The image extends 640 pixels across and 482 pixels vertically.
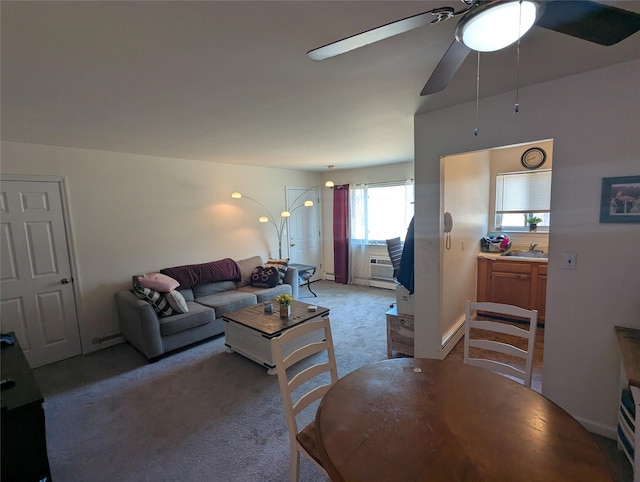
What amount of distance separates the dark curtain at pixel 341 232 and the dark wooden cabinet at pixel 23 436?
5066 millimetres

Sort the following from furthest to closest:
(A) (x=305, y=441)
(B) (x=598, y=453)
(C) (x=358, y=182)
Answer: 1. (C) (x=358, y=182)
2. (A) (x=305, y=441)
3. (B) (x=598, y=453)

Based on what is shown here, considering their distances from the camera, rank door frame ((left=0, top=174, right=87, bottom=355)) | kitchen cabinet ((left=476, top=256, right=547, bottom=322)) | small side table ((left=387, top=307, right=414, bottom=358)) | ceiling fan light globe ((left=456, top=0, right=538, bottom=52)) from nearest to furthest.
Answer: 1. ceiling fan light globe ((left=456, top=0, right=538, bottom=52))
2. small side table ((left=387, top=307, right=414, bottom=358))
3. door frame ((left=0, top=174, right=87, bottom=355))
4. kitchen cabinet ((left=476, top=256, right=547, bottom=322))

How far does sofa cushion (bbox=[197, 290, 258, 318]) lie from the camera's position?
3770mm

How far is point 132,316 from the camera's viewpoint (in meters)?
3.25

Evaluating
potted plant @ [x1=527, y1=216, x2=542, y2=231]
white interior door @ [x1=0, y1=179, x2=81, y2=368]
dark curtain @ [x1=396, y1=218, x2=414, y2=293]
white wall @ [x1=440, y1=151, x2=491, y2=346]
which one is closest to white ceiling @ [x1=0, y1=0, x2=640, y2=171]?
white interior door @ [x1=0, y1=179, x2=81, y2=368]

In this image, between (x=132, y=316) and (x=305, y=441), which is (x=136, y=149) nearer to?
(x=132, y=316)

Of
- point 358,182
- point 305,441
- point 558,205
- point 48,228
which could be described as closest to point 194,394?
point 305,441

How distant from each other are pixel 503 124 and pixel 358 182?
3808 millimetres

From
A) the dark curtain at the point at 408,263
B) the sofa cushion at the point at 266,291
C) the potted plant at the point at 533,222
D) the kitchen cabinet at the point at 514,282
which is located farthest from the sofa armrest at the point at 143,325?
the potted plant at the point at 533,222

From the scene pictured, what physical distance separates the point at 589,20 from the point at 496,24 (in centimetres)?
34

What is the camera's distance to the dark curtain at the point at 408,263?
9.41 ft

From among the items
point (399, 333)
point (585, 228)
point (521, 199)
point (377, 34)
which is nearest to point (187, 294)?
point (399, 333)

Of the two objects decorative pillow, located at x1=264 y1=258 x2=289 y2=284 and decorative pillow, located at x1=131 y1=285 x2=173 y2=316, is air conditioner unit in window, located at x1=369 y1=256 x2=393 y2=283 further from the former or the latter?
decorative pillow, located at x1=131 y1=285 x2=173 y2=316

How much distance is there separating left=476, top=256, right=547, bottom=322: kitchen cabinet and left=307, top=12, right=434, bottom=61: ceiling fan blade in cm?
364
